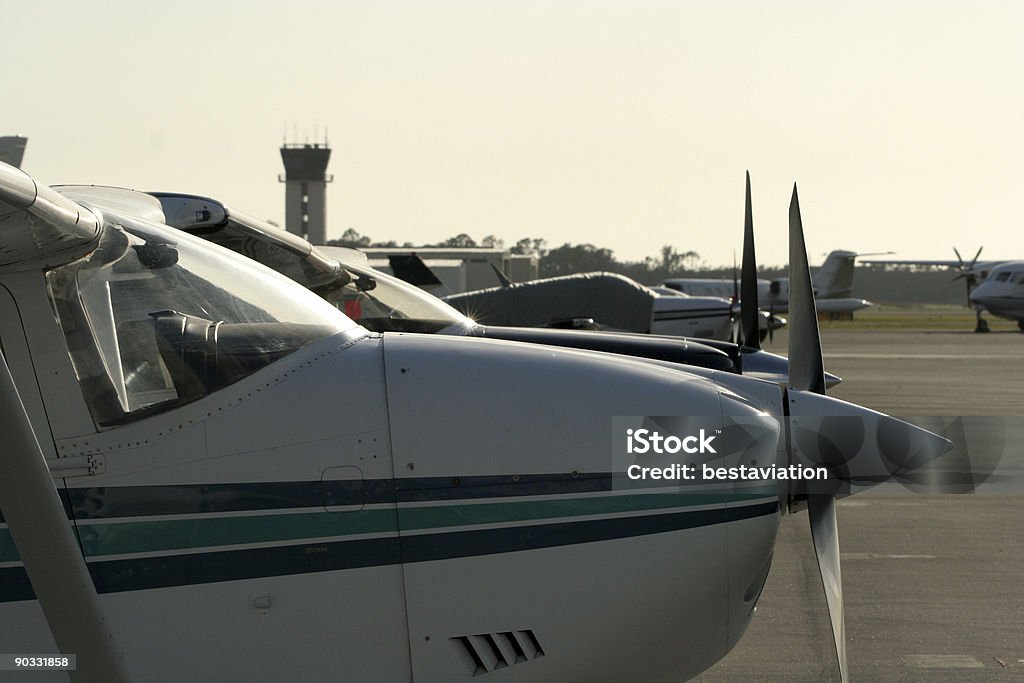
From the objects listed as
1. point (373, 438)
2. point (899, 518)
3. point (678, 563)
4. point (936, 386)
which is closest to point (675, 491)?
point (678, 563)

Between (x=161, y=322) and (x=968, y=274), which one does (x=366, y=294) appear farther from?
(x=968, y=274)

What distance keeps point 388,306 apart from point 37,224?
5500 mm

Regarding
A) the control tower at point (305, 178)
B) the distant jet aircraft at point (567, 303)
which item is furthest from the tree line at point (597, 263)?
the distant jet aircraft at point (567, 303)

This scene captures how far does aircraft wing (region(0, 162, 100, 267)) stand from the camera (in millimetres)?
2820

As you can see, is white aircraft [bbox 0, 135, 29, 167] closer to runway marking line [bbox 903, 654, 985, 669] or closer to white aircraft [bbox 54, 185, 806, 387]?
white aircraft [bbox 54, 185, 806, 387]

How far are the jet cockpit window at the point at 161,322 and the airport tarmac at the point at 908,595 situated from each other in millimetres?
2857

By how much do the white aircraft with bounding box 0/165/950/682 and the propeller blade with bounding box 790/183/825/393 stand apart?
1134mm

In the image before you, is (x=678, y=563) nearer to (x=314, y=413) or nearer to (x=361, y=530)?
(x=361, y=530)

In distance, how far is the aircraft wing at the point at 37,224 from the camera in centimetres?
282

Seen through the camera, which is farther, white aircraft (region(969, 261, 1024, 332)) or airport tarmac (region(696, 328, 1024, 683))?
white aircraft (region(969, 261, 1024, 332))

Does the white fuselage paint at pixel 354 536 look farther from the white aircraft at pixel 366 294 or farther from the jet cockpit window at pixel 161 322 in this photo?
the white aircraft at pixel 366 294

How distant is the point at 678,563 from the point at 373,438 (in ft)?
3.36

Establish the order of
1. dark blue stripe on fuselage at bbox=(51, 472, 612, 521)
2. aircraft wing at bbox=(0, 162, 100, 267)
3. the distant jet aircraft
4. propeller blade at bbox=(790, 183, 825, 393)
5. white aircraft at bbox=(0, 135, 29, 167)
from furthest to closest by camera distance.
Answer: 1. the distant jet aircraft
2. white aircraft at bbox=(0, 135, 29, 167)
3. propeller blade at bbox=(790, 183, 825, 393)
4. dark blue stripe on fuselage at bbox=(51, 472, 612, 521)
5. aircraft wing at bbox=(0, 162, 100, 267)

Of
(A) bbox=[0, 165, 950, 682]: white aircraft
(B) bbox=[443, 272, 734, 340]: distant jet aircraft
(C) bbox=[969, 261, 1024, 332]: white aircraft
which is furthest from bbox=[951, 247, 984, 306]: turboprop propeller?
(A) bbox=[0, 165, 950, 682]: white aircraft
